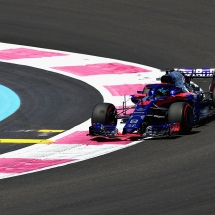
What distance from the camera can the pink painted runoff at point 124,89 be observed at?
16359mm

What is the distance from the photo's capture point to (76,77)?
17922 millimetres

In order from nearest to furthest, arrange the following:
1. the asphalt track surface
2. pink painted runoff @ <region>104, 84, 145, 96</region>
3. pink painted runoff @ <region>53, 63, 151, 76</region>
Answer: the asphalt track surface, pink painted runoff @ <region>104, 84, 145, 96</region>, pink painted runoff @ <region>53, 63, 151, 76</region>

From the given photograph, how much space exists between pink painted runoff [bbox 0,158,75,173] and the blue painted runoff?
2.88 metres

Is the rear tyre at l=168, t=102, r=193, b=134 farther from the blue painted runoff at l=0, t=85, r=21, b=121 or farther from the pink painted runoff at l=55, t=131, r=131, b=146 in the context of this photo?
the blue painted runoff at l=0, t=85, r=21, b=121

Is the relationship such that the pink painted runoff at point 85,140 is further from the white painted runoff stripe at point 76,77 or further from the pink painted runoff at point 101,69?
the pink painted runoff at point 101,69

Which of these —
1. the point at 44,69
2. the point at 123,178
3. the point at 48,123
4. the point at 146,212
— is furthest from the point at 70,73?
the point at 146,212

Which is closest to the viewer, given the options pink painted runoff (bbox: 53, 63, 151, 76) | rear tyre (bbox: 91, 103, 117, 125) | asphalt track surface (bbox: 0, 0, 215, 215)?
asphalt track surface (bbox: 0, 0, 215, 215)

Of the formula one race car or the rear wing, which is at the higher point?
the rear wing

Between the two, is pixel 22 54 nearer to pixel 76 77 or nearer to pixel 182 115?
pixel 76 77

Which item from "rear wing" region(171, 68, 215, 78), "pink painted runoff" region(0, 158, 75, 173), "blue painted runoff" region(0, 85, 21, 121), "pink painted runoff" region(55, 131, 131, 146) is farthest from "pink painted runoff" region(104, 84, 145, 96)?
"pink painted runoff" region(0, 158, 75, 173)

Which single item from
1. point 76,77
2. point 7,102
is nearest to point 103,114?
point 7,102

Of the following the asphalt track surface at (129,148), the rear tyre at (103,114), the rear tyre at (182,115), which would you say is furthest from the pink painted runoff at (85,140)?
the rear tyre at (182,115)

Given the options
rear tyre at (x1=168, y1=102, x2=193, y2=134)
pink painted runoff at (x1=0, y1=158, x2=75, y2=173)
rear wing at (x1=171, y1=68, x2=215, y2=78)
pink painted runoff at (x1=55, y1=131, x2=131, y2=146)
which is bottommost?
pink painted runoff at (x1=0, y1=158, x2=75, y2=173)

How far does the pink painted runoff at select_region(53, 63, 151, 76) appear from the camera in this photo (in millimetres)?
18234
